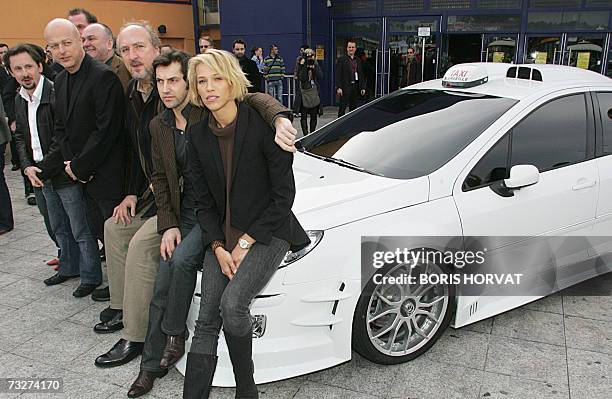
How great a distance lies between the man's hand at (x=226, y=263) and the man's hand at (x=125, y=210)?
1189mm

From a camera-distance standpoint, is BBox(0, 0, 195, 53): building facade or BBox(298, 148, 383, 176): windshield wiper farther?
BBox(0, 0, 195, 53): building facade

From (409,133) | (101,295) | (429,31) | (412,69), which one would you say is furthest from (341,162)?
(429,31)

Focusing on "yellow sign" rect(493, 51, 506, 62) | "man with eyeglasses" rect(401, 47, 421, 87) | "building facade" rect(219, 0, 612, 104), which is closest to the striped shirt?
"building facade" rect(219, 0, 612, 104)

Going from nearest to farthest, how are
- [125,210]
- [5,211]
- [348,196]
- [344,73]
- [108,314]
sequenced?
[348,196] < [125,210] < [108,314] < [5,211] < [344,73]

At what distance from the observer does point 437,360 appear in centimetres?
318

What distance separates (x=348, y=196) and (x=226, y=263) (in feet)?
2.67

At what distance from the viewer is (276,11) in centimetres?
1528

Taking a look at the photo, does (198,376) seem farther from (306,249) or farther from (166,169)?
(166,169)

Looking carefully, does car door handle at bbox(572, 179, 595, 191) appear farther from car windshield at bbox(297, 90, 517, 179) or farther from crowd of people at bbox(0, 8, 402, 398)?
crowd of people at bbox(0, 8, 402, 398)

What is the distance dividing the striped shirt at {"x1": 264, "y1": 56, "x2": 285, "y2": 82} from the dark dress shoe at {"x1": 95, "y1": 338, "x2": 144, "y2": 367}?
10296 mm

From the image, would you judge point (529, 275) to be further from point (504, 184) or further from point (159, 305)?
point (159, 305)

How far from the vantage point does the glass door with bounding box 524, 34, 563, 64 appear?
14352mm

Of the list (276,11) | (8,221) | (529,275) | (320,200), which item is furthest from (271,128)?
(276,11)

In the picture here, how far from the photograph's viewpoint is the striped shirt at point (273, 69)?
12.7 metres
